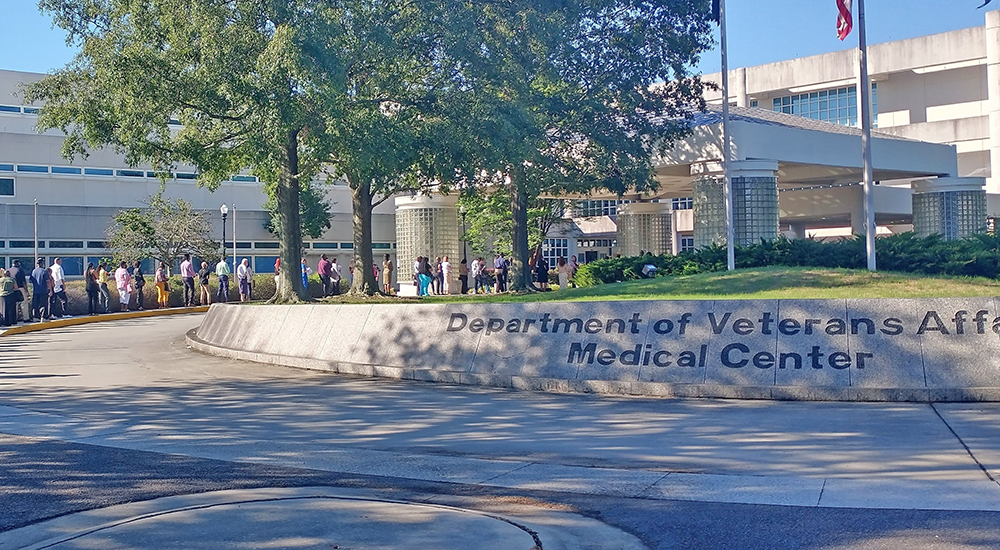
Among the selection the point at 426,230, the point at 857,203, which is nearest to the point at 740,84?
the point at 857,203

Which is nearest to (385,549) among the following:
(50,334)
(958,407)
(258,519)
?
(258,519)

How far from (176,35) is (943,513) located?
15809mm

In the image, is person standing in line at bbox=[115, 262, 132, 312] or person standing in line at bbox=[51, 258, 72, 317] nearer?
person standing in line at bbox=[51, 258, 72, 317]

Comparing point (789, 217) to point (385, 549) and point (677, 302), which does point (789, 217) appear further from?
point (385, 549)

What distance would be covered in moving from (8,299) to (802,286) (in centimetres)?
1955

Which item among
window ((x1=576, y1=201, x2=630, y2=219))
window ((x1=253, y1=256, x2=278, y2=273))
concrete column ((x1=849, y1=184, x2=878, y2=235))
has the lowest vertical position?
window ((x1=253, y1=256, x2=278, y2=273))

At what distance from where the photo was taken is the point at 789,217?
130 ft

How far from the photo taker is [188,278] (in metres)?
33.3

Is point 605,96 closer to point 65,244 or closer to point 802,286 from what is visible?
point 802,286

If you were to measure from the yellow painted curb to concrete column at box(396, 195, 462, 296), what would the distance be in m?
8.54

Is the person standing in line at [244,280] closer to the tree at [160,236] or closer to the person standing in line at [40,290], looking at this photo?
the person standing in line at [40,290]

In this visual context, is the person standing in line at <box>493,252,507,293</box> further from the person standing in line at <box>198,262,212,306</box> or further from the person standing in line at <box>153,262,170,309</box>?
the person standing in line at <box>153,262,170,309</box>

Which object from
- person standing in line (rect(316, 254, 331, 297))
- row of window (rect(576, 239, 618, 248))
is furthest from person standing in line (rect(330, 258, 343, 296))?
row of window (rect(576, 239, 618, 248))

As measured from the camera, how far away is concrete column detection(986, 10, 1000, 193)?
177 ft
